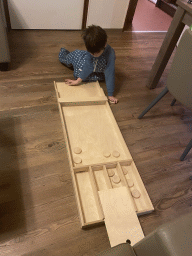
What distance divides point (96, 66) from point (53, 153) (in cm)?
77

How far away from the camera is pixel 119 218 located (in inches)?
39.0

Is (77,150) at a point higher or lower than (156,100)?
lower

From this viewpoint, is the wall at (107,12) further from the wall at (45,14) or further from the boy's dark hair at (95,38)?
the boy's dark hair at (95,38)

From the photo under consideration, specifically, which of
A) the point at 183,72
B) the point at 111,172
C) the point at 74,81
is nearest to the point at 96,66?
the point at 74,81

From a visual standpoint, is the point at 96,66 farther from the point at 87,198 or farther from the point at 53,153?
the point at 87,198

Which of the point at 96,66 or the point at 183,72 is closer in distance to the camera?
the point at 183,72

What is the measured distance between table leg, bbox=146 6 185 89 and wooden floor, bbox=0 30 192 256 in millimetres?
122

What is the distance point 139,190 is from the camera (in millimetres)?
1135

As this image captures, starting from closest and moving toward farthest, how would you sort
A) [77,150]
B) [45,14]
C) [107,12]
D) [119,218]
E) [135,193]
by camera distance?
1. [119,218]
2. [135,193]
3. [77,150]
4. [45,14]
5. [107,12]

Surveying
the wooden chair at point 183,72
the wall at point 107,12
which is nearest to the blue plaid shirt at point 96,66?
the wooden chair at point 183,72

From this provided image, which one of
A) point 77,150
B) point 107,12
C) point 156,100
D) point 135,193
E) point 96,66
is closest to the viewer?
point 135,193

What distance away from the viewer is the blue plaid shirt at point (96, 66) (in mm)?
1555

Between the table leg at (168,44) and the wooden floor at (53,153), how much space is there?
122mm

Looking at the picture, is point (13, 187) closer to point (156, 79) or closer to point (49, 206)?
point (49, 206)
